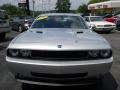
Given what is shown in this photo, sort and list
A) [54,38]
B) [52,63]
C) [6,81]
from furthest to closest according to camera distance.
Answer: [6,81] < [54,38] < [52,63]

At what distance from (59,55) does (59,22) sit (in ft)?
7.38

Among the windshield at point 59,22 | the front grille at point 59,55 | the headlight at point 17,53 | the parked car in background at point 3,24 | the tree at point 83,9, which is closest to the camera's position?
the front grille at point 59,55

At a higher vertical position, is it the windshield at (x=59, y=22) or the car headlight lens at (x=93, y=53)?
the windshield at (x=59, y=22)

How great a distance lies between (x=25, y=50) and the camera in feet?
15.9

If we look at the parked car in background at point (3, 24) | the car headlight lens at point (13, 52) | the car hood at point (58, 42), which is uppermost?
the car hood at point (58, 42)

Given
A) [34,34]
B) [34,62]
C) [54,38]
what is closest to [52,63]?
[34,62]

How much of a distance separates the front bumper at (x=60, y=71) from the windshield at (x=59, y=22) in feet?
6.91

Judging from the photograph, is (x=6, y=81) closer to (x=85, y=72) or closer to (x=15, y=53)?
(x=15, y=53)

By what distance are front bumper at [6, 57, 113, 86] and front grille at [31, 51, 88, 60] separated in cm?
10

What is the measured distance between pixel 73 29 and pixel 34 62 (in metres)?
2.00

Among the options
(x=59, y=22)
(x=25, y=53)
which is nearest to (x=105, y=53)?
(x=25, y=53)

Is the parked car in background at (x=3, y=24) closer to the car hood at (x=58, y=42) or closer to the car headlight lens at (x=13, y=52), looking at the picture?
the car hood at (x=58, y=42)

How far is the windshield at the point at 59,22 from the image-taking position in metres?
6.77

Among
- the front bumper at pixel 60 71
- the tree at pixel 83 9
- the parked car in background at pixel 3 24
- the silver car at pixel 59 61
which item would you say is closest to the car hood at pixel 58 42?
the silver car at pixel 59 61
